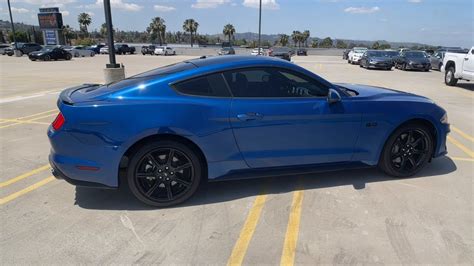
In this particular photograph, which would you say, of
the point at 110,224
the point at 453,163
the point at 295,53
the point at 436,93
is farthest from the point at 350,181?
the point at 295,53

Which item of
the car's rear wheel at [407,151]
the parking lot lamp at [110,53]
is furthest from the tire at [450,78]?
the parking lot lamp at [110,53]

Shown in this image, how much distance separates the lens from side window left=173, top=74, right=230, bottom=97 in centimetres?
356

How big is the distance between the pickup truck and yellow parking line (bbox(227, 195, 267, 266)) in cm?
1248

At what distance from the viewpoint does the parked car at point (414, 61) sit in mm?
23422

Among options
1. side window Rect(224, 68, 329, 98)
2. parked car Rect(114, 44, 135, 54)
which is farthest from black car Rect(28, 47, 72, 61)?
side window Rect(224, 68, 329, 98)

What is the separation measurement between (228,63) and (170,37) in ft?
442

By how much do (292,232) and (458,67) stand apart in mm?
13684

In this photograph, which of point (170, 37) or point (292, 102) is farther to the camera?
point (170, 37)

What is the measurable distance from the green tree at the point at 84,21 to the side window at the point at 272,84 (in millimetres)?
107016

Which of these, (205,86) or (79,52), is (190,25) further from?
(205,86)

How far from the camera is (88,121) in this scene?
10.8 feet

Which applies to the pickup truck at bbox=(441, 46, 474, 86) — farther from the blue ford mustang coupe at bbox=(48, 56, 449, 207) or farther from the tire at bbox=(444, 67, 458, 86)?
the blue ford mustang coupe at bbox=(48, 56, 449, 207)

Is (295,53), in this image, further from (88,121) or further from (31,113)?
(88,121)

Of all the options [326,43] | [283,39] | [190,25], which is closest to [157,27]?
[190,25]
